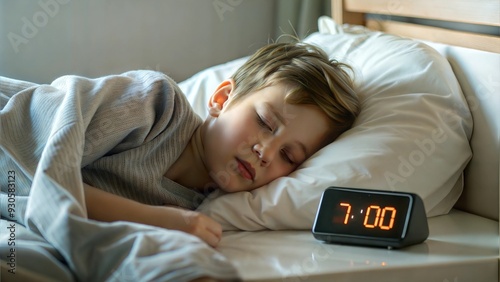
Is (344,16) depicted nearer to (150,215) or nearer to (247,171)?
(247,171)

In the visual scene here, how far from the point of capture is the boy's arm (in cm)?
105

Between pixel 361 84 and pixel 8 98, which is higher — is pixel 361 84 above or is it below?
below

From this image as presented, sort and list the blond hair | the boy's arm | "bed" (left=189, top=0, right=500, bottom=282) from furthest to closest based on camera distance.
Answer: the blond hair < the boy's arm < "bed" (left=189, top=0, right=500, bottom=282)

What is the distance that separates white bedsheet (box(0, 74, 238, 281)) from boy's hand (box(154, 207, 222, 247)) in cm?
14

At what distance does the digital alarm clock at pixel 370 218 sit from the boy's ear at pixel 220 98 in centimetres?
39

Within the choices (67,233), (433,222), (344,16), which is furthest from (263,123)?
(344,16)

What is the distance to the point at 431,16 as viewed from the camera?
5.31ft

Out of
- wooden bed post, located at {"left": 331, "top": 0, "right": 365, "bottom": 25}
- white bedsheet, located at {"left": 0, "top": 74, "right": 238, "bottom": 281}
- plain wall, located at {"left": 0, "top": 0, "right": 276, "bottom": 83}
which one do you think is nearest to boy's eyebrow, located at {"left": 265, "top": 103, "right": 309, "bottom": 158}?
white bedsheet, located at {"left": 0, "top": 74, "right": 238, "bottom": 281}

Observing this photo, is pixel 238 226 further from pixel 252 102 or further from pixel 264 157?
pixel 252 102

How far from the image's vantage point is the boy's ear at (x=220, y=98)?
139 centimetres

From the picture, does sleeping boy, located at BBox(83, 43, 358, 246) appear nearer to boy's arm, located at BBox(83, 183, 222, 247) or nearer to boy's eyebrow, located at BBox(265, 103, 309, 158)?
boy's eyebrow, located at BBox(265, 103, 309, 158)

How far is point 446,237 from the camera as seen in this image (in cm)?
112

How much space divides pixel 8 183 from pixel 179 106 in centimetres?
34

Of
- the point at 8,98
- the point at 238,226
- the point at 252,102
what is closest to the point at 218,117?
the point at 252,102
